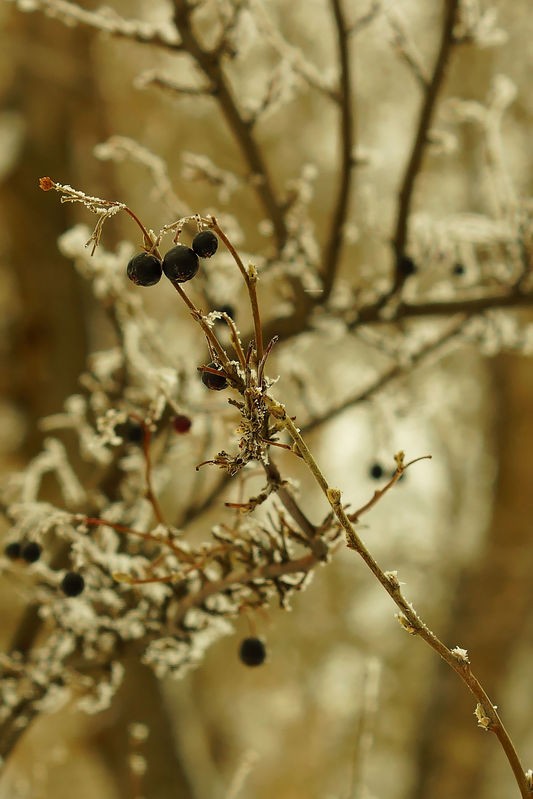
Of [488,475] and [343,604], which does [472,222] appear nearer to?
[488,475]

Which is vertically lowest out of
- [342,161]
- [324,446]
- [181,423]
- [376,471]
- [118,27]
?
[181,423]

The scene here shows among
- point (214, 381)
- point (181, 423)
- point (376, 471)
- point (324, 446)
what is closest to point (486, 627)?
point (324, 446)

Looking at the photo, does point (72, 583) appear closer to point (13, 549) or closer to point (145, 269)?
point (13, 549)

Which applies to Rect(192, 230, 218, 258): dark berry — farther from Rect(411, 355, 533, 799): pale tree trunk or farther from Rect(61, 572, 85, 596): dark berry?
Rect(411, 355, 533, 799): pale tree trunk

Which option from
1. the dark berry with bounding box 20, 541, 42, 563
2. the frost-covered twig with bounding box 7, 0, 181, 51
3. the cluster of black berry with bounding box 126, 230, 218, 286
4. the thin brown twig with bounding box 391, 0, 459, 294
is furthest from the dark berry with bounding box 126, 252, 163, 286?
the thin brown twig with bounding box 391, 0, 459, 294

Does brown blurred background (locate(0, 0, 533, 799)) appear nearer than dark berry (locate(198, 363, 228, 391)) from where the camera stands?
No

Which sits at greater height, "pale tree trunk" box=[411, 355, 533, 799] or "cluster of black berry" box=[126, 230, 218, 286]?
"pale tree trunk" box=[411, 355, 533, 799]
